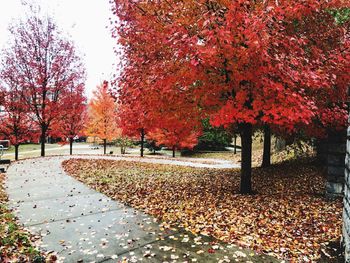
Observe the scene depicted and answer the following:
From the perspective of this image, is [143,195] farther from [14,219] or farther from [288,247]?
[288,247]

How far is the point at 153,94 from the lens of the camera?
7.82 metres

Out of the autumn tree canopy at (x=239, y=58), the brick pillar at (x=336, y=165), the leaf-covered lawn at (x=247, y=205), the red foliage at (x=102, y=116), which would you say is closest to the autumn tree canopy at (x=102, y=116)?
the red foliage at (x=102, y=116)

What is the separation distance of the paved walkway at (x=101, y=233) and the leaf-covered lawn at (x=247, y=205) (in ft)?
1.64

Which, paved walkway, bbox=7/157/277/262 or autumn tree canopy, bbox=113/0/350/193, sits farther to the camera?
autumn tree canopy, bbox=113/0/350/193

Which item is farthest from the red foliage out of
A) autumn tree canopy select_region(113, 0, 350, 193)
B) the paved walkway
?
autumn tree canopy select_region(113, 0, 350, 193)

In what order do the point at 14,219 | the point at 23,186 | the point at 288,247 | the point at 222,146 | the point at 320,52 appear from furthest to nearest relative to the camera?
1. the point at 222,146
2. the point at 23,186
3. the point at 320,52
4. the point at 14,219
5. the point at 288,247

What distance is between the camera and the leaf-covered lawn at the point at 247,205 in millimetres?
5824

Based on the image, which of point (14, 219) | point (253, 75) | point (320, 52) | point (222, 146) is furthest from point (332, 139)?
point (222, 146)

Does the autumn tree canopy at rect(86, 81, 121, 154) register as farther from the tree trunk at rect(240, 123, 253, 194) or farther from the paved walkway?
the tree trunk at rect(240, 123, 253, 194)

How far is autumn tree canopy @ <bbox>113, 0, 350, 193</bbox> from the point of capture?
6.42 meters

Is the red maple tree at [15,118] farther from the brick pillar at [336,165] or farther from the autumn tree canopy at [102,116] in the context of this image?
the brick pillar at [336,165]

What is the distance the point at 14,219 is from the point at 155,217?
3314 millimetres

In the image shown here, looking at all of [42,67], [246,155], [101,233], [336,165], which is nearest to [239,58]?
[246,155]

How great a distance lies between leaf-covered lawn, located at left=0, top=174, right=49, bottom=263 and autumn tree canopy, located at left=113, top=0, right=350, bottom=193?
13.8 ft
